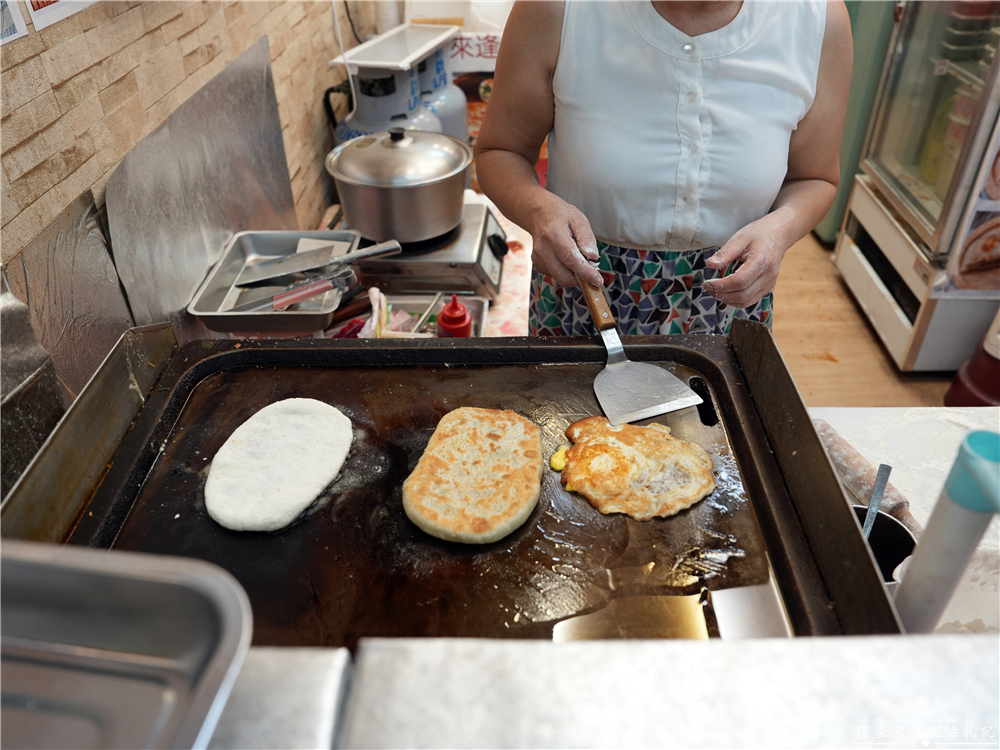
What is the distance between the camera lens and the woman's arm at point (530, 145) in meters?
1.25

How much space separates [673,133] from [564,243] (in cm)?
34

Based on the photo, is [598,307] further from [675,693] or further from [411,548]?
[675,693]

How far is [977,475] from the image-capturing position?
47cm

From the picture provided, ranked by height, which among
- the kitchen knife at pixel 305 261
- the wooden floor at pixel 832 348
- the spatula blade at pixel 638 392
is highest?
the spatula blade at pixel 638 392

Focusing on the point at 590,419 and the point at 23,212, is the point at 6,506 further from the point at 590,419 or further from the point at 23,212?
the point at 590,419

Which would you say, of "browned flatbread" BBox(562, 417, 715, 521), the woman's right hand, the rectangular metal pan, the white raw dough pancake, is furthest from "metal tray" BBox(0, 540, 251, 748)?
the woman's right hand

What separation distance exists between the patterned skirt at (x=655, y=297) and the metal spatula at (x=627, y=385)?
0.23 metres

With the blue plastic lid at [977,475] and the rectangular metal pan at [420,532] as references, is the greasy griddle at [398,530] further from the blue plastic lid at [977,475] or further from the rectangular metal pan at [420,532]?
the blue plastic lid at [977,475]

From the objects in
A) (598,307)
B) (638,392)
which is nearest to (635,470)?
(638,392)

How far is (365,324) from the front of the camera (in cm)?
192

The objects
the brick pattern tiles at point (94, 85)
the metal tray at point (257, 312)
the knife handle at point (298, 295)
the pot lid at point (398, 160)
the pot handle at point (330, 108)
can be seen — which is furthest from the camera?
the pot handle at point (330, 108)

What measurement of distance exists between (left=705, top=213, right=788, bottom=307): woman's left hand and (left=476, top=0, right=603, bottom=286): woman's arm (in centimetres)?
22

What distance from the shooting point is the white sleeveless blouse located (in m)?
1.27

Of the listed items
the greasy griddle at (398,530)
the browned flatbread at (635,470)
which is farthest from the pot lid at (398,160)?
the browned flatbread at (635,470)
